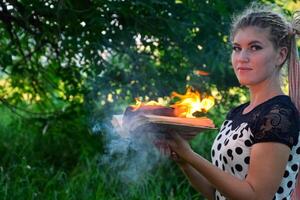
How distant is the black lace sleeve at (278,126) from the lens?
2.15 m

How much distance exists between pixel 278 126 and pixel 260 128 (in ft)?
0.23

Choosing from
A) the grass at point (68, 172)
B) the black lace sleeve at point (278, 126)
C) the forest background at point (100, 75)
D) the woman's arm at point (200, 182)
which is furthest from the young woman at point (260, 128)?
the grass at point (68, 172)

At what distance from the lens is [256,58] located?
2299 millimetres

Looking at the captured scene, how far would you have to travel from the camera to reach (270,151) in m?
2.13

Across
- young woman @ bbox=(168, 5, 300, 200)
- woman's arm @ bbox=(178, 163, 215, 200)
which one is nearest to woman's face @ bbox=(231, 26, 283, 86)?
young woman @ bbox=(168, 5, 300, 200)

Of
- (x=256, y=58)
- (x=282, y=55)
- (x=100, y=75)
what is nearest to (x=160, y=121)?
(x=256, y=58)

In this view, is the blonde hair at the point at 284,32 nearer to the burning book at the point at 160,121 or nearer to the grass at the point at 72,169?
the burning book at the point at 160,121

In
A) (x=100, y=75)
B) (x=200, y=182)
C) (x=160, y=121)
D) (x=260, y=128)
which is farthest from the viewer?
(x=100, y=75)

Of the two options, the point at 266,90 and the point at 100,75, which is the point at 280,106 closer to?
the point at 266,90

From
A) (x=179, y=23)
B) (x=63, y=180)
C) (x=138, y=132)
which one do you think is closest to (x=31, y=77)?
(x=63, y=180)

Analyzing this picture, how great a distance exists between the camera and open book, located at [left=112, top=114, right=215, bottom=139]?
6.88ft

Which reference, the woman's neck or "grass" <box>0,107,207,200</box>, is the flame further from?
"grass" <box>0,107,207,200</box>

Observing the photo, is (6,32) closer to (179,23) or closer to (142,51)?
(142,51)

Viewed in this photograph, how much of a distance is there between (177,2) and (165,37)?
0.34 m
